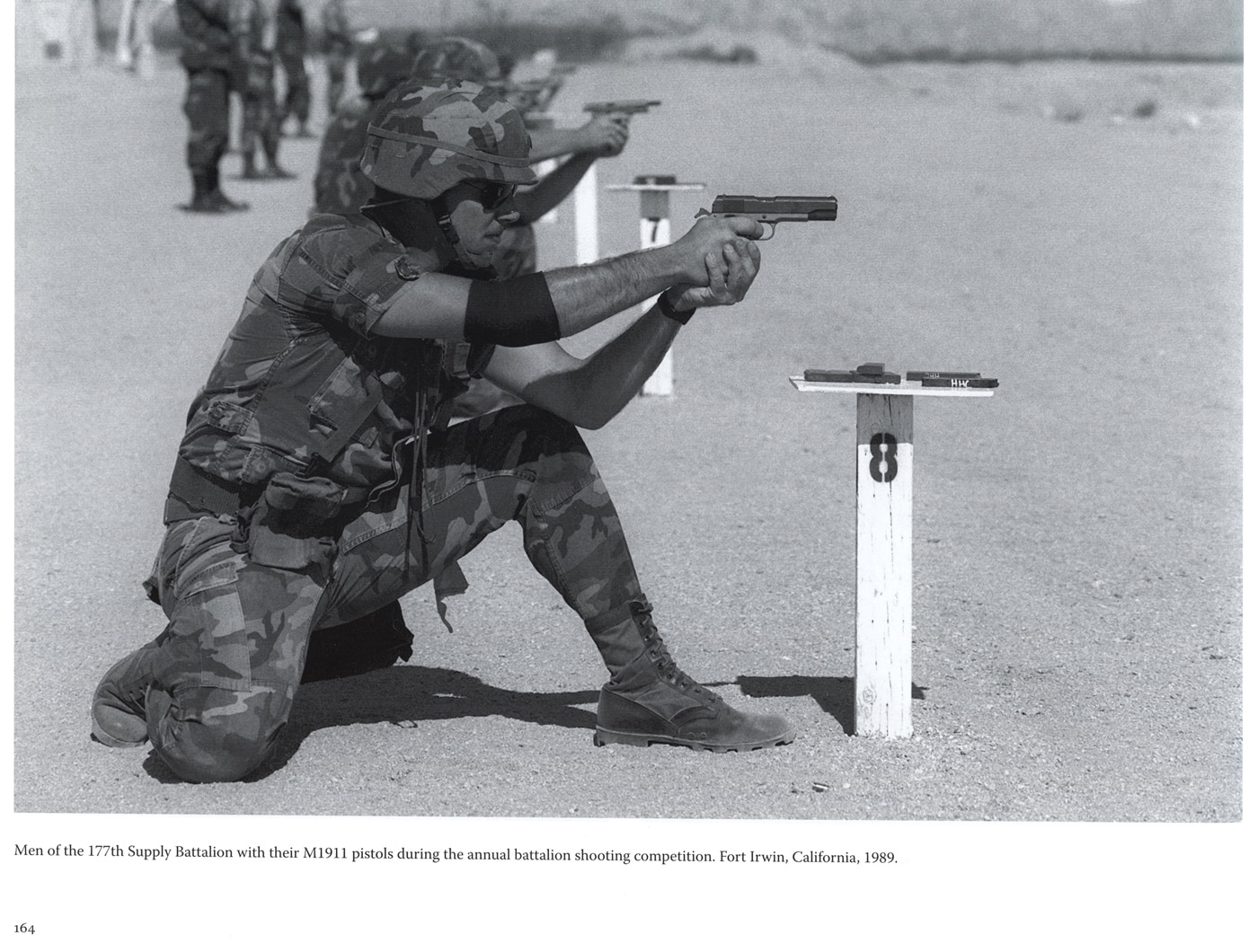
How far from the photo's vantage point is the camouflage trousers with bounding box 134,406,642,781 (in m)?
4.00

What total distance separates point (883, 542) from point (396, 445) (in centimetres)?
107

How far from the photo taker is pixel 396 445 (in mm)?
4109

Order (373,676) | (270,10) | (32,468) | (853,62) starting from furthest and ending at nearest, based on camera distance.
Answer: (853,62), (270,10), (32,468), (373,676)

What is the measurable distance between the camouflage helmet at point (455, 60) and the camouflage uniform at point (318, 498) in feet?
11.2

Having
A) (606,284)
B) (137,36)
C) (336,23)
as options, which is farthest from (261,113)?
(606,284)

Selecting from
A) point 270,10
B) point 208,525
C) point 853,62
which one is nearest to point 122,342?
point 208,525

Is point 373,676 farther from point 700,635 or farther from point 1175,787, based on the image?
point 1175,787

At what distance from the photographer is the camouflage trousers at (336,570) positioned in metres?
4.00

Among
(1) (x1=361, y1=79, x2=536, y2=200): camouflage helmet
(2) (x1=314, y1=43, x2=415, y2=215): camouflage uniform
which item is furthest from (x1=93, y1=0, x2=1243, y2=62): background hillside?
(1) (x1=361, y1=79, x2=536, y2=200): camouflage helmet

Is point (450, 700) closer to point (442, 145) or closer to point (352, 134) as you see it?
point (442, 145)

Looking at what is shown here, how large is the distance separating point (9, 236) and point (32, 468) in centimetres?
215

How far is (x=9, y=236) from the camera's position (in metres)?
5.13

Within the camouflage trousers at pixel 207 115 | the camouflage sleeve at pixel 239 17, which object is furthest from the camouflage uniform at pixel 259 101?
the camouflage trousers at pixel 207 115

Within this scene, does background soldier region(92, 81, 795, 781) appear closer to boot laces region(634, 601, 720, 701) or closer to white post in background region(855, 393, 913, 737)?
boot laces region(634, 601, 720, 701)
